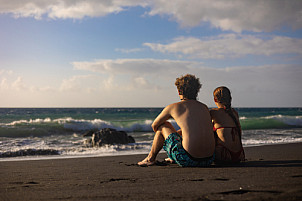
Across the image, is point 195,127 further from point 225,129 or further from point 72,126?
point 72,126

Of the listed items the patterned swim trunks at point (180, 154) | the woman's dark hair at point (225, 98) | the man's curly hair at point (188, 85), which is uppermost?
the man's curly hair at point (188, 85)

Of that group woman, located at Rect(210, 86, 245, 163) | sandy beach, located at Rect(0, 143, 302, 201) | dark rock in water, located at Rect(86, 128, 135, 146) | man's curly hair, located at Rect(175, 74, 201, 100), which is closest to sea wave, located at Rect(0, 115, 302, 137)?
dark rock in water, located at Rect(86, 128, 135, 146)

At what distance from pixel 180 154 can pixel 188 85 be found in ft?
3.07

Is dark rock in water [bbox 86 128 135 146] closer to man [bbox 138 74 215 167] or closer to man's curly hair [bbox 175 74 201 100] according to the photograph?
man [bbox 138 74 215 167]

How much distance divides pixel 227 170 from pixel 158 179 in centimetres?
97

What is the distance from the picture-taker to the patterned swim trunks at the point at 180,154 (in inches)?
147

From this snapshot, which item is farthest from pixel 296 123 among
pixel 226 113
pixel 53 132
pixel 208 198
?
pixel 208 198

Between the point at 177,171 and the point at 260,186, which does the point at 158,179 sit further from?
the point at 260,186

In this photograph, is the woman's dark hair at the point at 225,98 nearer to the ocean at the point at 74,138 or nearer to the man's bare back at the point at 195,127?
the man's bare back at the point at 195,127

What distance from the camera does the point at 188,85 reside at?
3805mm

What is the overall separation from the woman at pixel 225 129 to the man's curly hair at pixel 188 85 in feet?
1.21

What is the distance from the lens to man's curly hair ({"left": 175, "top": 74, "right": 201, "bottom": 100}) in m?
3.79

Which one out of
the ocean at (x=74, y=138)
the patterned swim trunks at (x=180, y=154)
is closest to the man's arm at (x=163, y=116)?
the patterned swim trunks at (x=180, y=154)

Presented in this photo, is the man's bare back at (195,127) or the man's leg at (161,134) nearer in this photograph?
the man's bare back at (195,127)
